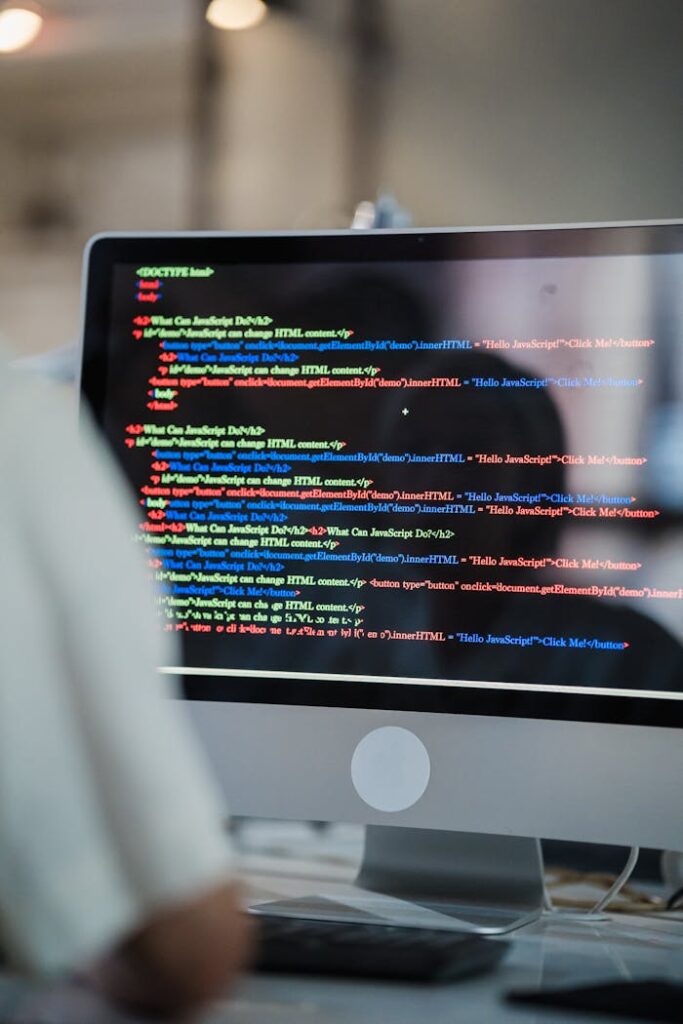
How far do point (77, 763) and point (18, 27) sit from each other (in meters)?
2.57

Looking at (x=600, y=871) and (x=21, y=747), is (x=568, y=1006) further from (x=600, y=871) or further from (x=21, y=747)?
(x=600, y=871)

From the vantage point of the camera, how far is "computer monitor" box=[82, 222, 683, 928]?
0.98 meters

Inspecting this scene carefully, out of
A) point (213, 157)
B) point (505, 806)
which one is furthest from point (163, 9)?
point (505, 806)

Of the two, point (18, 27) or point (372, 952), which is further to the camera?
point (18, 27)

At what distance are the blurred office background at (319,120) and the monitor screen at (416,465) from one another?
1116 mm

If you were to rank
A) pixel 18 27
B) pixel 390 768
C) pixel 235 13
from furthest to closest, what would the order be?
pixel 18 27 → pixel 235 13 → pixel 390 768

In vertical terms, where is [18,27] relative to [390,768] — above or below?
above

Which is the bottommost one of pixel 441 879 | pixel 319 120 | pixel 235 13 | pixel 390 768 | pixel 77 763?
pixel 441 879

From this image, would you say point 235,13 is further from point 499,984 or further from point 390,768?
point 499,984

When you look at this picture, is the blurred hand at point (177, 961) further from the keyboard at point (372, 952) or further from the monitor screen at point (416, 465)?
the monitor screen at point (416, 465)

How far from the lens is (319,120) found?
2.37 metres

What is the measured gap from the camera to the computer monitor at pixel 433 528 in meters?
0.98

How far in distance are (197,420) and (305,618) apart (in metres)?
0.21

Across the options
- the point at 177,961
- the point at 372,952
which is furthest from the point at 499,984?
the point at 177,961
